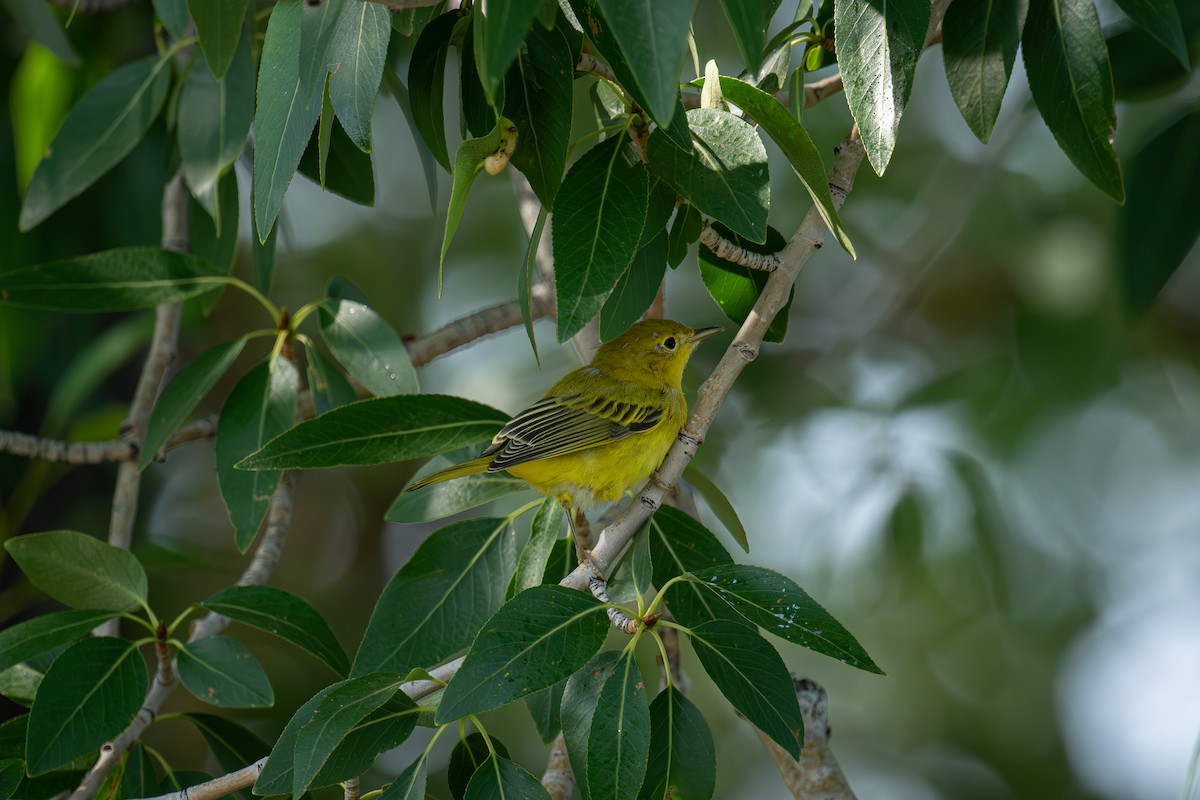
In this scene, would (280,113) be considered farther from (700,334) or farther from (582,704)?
(700,334)

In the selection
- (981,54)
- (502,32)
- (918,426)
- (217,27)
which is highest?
(217,27)

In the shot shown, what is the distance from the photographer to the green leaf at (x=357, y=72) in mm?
1682

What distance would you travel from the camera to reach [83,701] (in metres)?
2.05

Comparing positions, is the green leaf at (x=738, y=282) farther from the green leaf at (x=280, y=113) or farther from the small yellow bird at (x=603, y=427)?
the green leaf at (x=280, y=113)

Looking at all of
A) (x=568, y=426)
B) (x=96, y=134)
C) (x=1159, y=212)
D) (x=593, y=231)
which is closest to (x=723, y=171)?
(x=593, y=231)

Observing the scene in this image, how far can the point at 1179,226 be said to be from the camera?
2805 millimetres

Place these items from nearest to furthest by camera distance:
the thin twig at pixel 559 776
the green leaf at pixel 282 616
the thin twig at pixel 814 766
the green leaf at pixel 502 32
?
the green leaf at pixel 502 32, the green leaf at pixel 282 616, the thin twig at pixel 814 766, the thin twig at pixel 559 776

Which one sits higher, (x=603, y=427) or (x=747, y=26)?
(x=747, y=26)

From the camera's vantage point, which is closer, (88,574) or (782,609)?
(782,609)

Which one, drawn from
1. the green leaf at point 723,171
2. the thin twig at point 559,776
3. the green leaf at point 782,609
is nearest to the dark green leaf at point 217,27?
the green leaf at point 723,171

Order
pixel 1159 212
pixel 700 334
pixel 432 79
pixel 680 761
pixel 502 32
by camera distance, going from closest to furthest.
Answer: pixel 502 32, pixel 680 761, pixel 432 79, pixel 1159 212, pixel 700 334

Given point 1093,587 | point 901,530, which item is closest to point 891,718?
point 1093,587

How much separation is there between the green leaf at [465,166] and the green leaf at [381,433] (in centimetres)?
53

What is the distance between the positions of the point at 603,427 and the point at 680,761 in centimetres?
134
